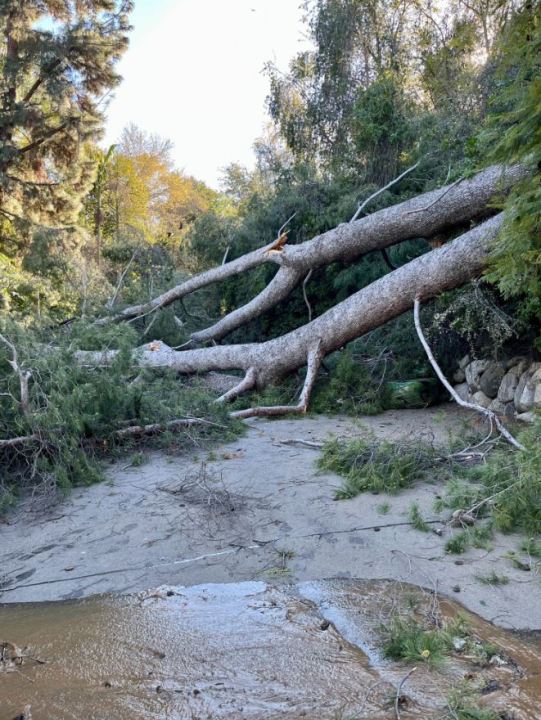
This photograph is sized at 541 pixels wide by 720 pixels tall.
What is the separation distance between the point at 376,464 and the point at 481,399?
2.86m

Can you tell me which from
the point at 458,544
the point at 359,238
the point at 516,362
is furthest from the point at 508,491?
the point at 359,238

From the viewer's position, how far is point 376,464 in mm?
4617

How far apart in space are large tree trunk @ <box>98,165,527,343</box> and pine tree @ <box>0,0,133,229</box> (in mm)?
7635

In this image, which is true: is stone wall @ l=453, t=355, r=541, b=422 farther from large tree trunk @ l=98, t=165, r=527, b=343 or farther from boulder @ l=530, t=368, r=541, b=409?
large tree trunk @ l=98, t=165, r=527, b=343

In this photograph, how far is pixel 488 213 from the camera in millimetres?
7375

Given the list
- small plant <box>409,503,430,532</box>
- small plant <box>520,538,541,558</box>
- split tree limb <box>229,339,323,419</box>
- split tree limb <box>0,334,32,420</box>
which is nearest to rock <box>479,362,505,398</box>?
split tree limb <box>229,339,323,419</box>

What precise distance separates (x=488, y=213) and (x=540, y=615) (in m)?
5.77

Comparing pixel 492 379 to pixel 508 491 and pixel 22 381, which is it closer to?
pixel 508 491

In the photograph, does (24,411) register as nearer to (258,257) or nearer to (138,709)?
(138,709)

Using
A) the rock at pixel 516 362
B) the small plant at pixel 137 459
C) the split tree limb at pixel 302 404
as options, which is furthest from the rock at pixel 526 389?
the small plant at pixel 137 459

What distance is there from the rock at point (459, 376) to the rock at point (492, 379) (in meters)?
0.63

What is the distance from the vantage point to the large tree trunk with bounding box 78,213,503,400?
262 inches

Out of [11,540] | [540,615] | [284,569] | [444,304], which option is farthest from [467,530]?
[444,304]

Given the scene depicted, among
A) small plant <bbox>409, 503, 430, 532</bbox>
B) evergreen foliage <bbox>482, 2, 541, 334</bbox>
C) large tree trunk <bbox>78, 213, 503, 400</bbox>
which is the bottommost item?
small plant <bbox>409, 503, 430, 532</bbox>
